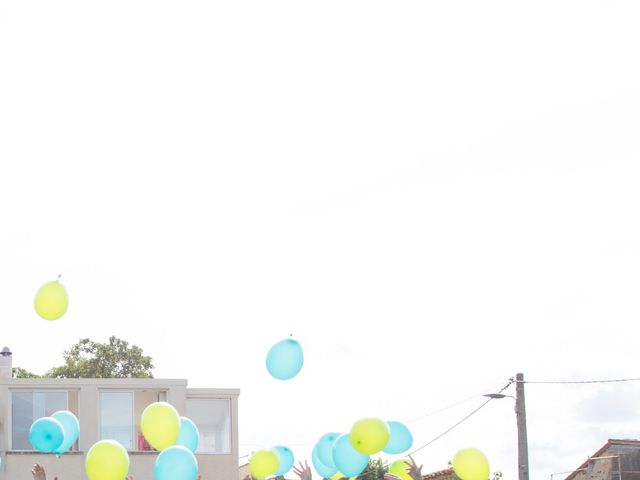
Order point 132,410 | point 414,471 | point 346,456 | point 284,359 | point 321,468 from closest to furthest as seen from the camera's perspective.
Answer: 1. point 414,471
2. point 346,456
3. point 284,359
4. point 321,468
5. point 132,410

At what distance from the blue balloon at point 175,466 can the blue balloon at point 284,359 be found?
5.10 feet

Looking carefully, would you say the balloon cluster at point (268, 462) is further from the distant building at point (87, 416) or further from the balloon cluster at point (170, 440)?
the distant building at point (87, 416)

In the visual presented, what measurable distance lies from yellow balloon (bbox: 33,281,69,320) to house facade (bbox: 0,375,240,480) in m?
14.2

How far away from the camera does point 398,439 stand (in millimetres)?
12906

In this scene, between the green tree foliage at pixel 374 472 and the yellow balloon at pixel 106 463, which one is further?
the green tree foliage at pixel 374 472

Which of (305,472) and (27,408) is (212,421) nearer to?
(27,408)

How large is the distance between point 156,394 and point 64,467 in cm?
269

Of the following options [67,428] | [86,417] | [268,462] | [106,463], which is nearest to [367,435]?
→ [268,462]

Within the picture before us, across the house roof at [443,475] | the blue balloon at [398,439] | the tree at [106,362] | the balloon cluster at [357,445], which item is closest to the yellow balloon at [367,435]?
the balloon cluster at [357,445]

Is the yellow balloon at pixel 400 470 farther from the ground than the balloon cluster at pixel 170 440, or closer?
closer

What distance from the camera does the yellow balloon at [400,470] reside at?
42.3 feet

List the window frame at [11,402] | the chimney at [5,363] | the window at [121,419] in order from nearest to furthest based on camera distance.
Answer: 1. the window frame at [11,402]
2. the window at [121,419]
3. the chimney at [5,363]

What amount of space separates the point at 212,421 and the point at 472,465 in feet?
56.9

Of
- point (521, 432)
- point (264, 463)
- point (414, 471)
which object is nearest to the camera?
point (414, 471)
